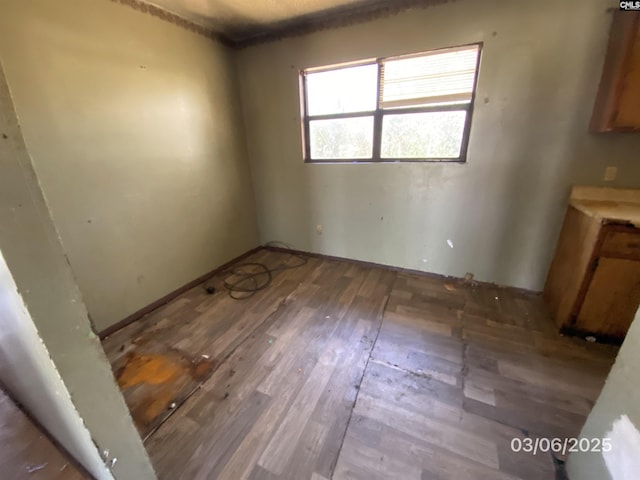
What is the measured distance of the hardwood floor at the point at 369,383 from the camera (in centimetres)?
Result: 120

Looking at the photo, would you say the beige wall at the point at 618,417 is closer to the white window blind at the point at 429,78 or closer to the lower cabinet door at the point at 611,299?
the lower cabinet door at the point at 611,299

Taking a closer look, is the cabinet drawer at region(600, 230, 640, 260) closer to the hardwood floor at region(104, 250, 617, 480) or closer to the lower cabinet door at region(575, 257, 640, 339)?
the lower cabinet door at region(575, 257, 640, 339)

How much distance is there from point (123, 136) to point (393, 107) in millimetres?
2291

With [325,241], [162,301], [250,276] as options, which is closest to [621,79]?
[325,241]

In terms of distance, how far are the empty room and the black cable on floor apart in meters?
0.04

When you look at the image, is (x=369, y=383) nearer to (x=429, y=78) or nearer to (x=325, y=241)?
(x=325, y=241)

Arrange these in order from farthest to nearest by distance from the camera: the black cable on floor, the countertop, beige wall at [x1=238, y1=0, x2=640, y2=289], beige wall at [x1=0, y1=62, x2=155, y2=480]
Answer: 1. the black cable on floor
2. beige wall at [x1=238, y1=0, x2=640, y2=289]
3. the countertop
4. beige wall at [x1=0, y1=62, x2=155, y2=480]

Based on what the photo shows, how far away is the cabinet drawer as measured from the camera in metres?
1.55

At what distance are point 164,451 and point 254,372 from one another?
0.56 meters

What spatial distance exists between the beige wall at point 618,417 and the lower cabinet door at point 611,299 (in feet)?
3.57

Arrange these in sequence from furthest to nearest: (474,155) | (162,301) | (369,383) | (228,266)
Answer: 1. (228,266)
2. (162,301)
3. (474,155)
4. (369,383)

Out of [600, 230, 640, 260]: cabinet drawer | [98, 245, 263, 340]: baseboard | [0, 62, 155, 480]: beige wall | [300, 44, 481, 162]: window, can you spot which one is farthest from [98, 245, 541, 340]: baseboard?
[0, 62, 155, 480]: beige wall

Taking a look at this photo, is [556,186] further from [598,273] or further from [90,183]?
[90,183]

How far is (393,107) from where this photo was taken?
2.46 m
